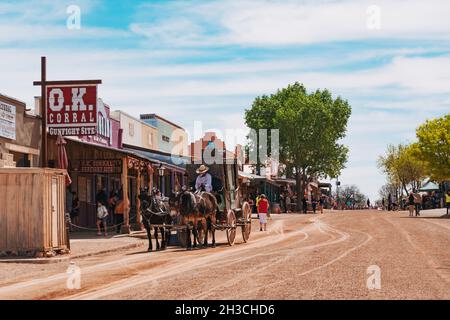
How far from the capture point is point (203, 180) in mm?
22953

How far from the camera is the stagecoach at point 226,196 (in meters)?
23.0

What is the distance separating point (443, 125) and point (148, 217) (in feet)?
125

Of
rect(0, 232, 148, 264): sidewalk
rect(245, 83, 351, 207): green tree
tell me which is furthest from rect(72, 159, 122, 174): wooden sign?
rect(245, 83, 351, 207): green tree

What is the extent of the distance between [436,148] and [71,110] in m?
31.9

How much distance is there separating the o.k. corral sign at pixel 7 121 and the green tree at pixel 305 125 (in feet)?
173

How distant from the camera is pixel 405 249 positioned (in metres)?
20.6

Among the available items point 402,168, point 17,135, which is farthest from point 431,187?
point 17,135

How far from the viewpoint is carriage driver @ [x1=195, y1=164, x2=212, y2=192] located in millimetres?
22781

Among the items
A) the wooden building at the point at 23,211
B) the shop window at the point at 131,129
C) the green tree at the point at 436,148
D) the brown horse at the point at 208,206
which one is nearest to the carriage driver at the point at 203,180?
the brown horse at the point at 208,206

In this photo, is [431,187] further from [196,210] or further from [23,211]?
[23,211]

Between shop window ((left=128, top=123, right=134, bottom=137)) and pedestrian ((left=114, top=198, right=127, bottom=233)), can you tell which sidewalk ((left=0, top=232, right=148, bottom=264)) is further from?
shop window ((left=128, top=123, right=134, bottom=137))

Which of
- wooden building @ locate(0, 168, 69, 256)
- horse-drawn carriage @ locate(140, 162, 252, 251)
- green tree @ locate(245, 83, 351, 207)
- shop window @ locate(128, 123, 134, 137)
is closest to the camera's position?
wooden building @ locate(0, 168, 69, 256)
